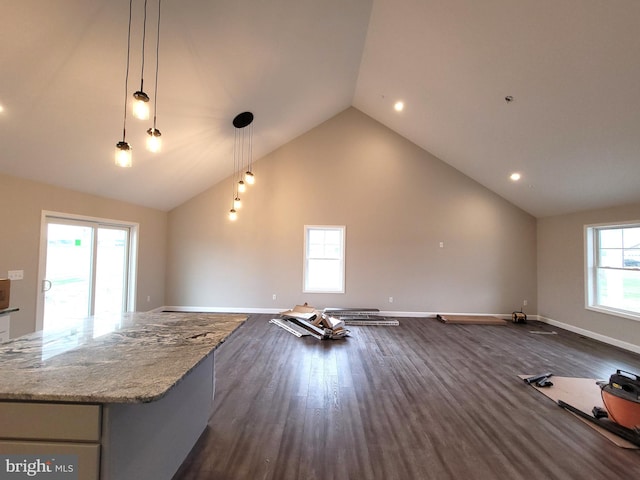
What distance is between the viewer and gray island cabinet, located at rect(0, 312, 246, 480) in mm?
1056

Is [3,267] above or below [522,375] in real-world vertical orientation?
above

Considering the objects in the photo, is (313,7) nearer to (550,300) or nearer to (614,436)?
(614,436)

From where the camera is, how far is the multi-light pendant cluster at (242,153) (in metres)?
4.39

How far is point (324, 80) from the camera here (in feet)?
15.1

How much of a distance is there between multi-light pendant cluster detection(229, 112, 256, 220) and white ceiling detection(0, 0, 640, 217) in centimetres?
17

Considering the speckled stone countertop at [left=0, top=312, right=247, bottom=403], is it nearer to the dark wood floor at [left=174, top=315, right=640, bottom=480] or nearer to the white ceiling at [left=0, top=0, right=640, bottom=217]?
the dark wood floor at [left=174, top=315, right=640, bottom=480]

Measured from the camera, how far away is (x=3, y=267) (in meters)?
2.98

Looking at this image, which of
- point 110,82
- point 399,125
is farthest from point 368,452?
point 399,125

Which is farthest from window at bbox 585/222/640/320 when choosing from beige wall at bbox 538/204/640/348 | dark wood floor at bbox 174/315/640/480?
dark wood floor at bbox 174/315/640/480

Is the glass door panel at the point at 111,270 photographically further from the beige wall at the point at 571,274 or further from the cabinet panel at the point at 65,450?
the beige wall at the point at 571,274

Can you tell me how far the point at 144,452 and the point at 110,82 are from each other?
316 cm

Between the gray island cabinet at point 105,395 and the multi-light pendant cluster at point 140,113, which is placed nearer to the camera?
the gray island cabinet at point 105,395

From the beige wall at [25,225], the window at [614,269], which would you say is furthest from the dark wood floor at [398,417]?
the beige wall at [25,225]

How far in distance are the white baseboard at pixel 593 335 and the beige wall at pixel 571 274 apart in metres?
0.04
